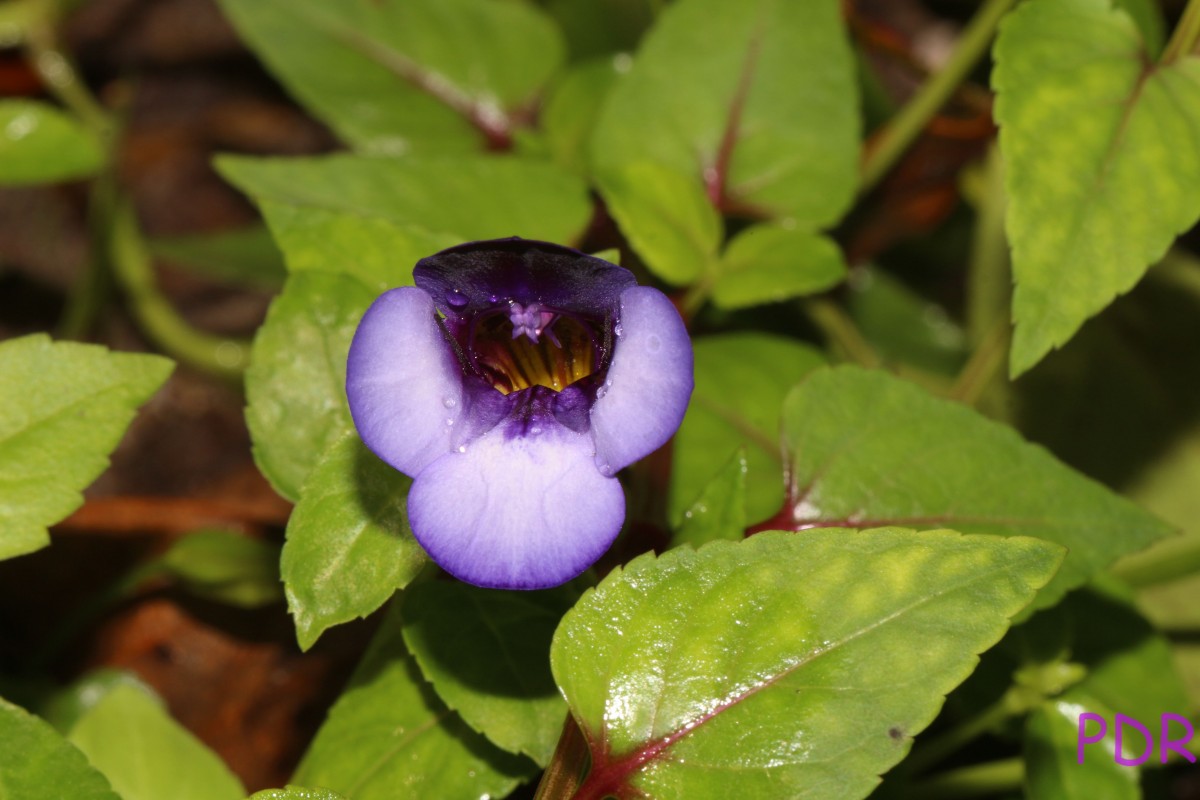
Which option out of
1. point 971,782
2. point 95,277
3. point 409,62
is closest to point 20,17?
point 95,277

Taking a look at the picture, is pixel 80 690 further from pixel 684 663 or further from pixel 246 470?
pixel 684 663

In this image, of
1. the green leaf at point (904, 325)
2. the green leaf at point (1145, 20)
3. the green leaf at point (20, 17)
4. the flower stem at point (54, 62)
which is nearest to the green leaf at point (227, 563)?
the flower stem at point (54, 62)

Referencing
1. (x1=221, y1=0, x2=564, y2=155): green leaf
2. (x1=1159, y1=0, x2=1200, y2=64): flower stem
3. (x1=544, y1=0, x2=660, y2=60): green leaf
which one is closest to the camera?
(x1=1159, y1=0, x2=1200, y2=64): flower stem

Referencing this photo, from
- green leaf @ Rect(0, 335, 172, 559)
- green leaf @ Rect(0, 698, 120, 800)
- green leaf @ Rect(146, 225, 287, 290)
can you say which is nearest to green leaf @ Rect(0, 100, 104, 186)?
green leaf @ Rect(146, 225, 287, 290)

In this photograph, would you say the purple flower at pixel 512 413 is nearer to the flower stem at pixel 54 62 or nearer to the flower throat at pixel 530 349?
the flower throat at pixel 530 349

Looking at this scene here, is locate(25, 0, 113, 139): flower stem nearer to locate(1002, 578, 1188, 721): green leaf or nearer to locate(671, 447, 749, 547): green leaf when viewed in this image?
locate(671, 447, 749, 547): green leaf

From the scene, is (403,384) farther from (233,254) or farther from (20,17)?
(20,17)

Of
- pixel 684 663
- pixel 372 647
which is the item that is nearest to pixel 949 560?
pixel 684 663
